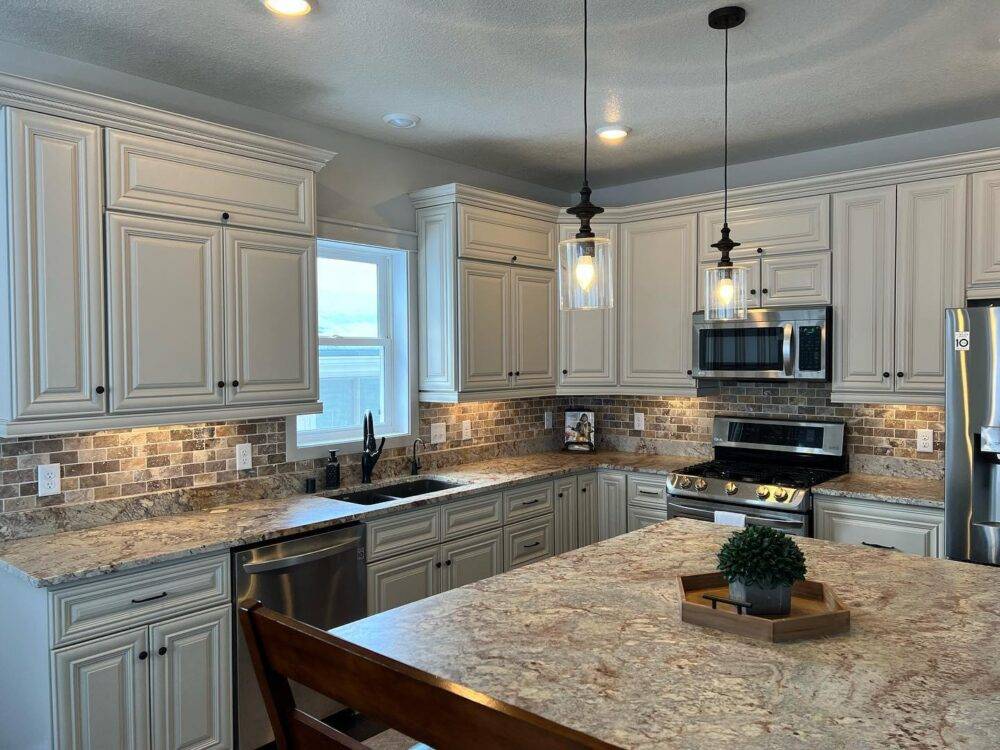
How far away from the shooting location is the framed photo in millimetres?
5039

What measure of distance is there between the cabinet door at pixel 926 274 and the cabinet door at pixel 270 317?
292 centimetres

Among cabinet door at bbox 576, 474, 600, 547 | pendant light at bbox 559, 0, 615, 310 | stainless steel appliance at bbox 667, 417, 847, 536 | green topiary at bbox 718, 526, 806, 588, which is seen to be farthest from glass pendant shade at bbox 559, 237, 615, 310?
cabinet door at bbox 576, 474, 600, 547

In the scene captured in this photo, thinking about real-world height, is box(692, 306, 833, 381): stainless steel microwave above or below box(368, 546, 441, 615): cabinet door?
above

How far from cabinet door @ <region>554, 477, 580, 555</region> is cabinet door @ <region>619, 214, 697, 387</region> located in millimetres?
794

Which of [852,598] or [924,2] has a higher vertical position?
[924,2]

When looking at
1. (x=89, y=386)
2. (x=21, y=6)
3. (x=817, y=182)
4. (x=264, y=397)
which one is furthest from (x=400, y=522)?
(x=817, y=182)

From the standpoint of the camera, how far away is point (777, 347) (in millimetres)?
4016

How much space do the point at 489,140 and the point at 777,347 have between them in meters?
1.97

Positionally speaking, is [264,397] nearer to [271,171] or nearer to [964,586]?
[271,171]

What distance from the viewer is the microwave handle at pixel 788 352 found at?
3965 millimetres

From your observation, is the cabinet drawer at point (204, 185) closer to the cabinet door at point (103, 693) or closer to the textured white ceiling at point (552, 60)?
the textured white ceiling at point (552, 60)

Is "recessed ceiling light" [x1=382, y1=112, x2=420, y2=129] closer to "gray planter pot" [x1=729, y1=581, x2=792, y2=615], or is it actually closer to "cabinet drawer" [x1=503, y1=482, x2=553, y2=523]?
"cabinet drawer" [x1=503, y1=482, x2=553, y2=523]

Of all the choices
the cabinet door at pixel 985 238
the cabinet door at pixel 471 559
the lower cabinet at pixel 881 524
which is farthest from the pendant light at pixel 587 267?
the cabinet door at pixel 985 238

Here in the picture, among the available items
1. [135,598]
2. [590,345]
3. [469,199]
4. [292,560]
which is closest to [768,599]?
[292,560]
